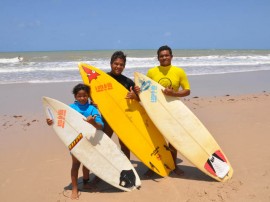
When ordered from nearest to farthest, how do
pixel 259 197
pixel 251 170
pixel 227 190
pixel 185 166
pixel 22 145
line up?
pixel 259 197, pixel 227 190, pixel 251 170, pixel 185 166, pixel 22 145

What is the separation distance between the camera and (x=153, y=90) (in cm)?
353

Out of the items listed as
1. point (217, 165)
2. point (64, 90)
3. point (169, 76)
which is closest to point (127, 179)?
point (217, 165)

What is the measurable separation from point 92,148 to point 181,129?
3.43 feet

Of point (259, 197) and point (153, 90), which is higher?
point (153, 90)

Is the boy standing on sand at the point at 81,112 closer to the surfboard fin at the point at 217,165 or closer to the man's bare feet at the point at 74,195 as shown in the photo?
the man's bare feet at the point at 74,195

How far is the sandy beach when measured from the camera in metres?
3.01

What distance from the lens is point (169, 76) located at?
3430mm

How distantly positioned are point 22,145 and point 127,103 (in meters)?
2.05

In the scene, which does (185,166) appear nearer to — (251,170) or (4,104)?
(251,170)

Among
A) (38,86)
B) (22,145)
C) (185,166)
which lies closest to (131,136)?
(185,166)

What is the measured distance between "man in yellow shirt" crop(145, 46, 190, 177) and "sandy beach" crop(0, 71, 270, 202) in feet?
1.53

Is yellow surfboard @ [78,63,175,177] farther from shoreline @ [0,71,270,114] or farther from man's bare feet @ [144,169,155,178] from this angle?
shoreline @ [0,71,270,114]

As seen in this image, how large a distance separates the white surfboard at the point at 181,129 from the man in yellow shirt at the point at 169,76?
84 millimetres

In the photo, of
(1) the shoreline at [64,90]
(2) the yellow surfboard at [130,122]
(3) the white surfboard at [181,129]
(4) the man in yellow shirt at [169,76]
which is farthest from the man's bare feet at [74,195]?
(1) the shoreline at [64,90]
